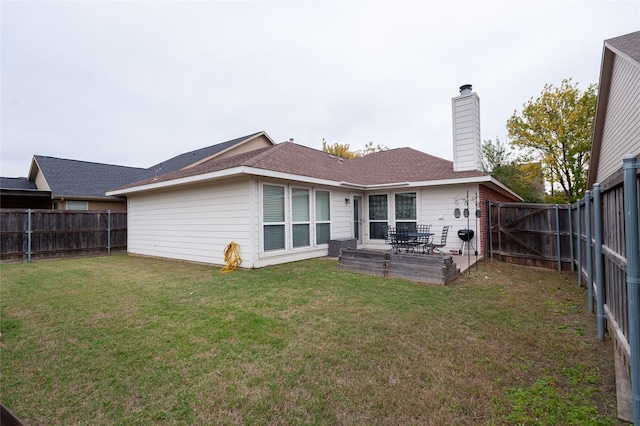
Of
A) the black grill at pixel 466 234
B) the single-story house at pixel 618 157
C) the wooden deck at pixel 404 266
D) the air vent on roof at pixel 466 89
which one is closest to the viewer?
the single-story house at pixel 618 157

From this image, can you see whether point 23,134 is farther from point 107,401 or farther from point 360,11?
point 107,401

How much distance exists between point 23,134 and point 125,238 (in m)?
13.1

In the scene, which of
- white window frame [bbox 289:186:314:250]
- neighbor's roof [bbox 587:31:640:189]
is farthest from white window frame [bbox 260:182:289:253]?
neighbor's roof [bbox 587:31:640:189]

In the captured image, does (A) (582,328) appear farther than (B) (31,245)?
No

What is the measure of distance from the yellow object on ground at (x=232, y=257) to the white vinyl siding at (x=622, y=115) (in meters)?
9.86

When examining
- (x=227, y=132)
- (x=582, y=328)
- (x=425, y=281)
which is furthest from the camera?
(x=227, y=132)

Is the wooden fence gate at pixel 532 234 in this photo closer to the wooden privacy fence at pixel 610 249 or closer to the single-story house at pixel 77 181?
the wooden privacy fence at pixel 610 249

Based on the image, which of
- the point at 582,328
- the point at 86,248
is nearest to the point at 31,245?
the point at 86,248

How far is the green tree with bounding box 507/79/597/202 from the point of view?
1719cm

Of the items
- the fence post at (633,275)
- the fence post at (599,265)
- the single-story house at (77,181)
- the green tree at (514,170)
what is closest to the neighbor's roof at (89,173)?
the single-story house at (77,181)

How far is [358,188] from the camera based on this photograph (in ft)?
34.5

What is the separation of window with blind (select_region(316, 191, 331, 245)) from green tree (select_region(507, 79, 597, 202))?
57.0 feet

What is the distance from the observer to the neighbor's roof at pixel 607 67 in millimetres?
6484

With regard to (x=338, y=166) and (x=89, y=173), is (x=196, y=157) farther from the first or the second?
(x=338, y=166)
